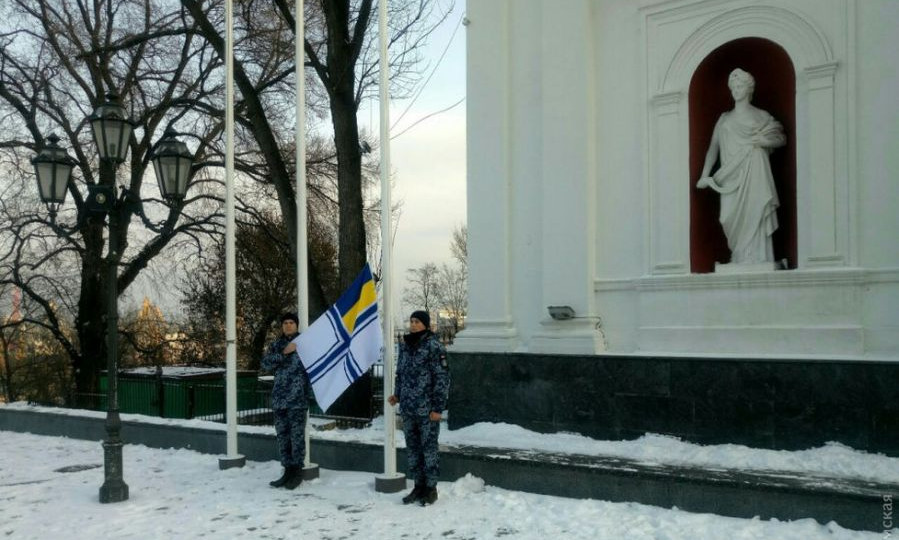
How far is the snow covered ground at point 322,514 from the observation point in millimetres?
6777

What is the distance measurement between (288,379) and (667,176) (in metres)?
5.74

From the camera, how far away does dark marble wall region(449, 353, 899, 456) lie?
28.8 ft

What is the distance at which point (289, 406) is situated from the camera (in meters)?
9.03

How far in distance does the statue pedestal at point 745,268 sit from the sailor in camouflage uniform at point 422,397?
436 centimetres

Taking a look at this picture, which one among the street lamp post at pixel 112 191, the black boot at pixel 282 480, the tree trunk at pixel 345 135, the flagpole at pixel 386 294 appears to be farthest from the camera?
the tree trunk at pixel 345 135

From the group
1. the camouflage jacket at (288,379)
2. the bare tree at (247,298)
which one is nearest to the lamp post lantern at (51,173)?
the camouflage jacket at (288,379)

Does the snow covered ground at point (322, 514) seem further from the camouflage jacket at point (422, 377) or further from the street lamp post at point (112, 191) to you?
the camouflage jacket at point (422, 377)

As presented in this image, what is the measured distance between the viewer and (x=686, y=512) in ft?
23.4

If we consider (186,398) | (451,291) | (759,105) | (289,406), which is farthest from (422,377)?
(451,291)

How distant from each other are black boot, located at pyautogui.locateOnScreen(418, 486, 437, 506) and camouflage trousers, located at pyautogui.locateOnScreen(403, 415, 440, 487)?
0.05m

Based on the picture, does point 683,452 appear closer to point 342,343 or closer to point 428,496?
point 428,496

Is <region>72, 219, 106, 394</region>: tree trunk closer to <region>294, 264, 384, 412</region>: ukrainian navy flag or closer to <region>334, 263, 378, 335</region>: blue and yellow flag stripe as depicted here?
<region>294, 264, 384, 412</region>: ukrainian navy flag

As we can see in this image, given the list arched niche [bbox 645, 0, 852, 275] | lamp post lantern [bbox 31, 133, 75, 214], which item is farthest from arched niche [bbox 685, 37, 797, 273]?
lamp post lantern [bbox 31, 133, 75, 214]

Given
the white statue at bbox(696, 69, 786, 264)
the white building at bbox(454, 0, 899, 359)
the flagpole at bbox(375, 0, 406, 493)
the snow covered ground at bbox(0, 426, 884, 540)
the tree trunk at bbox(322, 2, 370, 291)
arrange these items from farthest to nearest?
the tree trunk at bbox(322, 2, 370, 291)
the white statue at bbox(696, 69, 786, 264)
the white building at bbox(454, 0, 899, 359)
the flagpole at bbox(375, 0, 406, 493)
the snow covered ground at bbox(0, 426, 884, 540)
